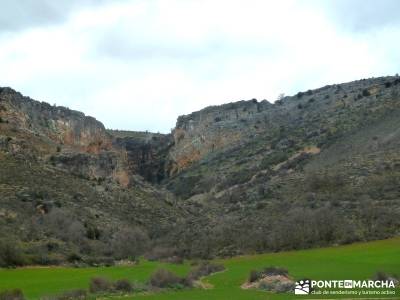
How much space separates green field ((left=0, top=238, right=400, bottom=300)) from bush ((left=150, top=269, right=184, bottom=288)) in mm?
1843

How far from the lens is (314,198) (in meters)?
64.0

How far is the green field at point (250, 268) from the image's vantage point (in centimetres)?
3074

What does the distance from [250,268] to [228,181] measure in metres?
→ 64.3

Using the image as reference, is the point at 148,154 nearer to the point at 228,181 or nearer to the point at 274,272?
the point at 228,181

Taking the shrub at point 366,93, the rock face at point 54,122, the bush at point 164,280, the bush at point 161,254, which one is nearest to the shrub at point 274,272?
the bush at point 164,280

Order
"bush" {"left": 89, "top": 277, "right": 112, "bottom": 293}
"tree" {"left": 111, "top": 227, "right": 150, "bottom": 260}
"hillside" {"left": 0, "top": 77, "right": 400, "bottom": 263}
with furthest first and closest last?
"tree" {"left": 111, "top": 227, "right": 150, "bottom": 260}, "hillside" {"left": 0, "top": 77, "right": 400, "bottom": 263}, "bush" {"left": 89, "top": 277, "right": 112, "bottom": 293}

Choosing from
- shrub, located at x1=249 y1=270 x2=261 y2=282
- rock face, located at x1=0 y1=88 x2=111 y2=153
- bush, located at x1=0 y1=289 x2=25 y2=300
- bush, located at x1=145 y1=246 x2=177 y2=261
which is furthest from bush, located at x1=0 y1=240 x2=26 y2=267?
rock face, located at x1=0 y1=88 x2=111 y2=153

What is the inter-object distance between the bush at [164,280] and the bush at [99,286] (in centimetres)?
291

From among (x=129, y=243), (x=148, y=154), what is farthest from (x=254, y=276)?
(x=148, y=154)

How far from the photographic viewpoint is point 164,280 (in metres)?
34.8

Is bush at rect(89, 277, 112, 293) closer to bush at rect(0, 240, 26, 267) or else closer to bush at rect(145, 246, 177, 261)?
bush at rect(0, 240, 26, 267)

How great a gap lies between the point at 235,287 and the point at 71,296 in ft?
27.9

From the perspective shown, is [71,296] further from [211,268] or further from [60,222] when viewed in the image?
[60,222]

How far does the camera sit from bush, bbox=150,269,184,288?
113 ft
